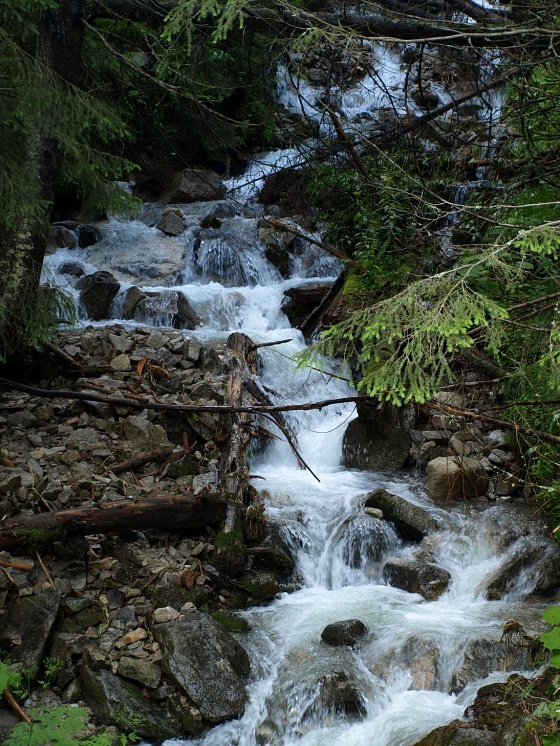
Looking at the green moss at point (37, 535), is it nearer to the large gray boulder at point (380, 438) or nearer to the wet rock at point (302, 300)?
the large gray boulder at point (380, 438)

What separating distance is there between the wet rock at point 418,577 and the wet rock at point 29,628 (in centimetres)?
317

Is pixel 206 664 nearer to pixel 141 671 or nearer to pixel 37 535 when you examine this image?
pixel 141 671

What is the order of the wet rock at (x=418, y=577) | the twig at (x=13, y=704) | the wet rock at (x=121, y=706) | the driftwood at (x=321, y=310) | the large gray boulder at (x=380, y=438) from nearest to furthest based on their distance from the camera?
the twig at (x=13, y=704)
the wet rock at (x=121, y=706)
the wet rock at (x=418, y=577)
the large gray boulder at (x=380, y=438)
the driftwood at (x=321, y=310)

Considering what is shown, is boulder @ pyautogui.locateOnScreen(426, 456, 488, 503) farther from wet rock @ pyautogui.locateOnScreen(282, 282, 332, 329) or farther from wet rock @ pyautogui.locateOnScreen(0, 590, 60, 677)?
wet rock @ pyautogui.locateOnScreen(282, 282, 332, 329)

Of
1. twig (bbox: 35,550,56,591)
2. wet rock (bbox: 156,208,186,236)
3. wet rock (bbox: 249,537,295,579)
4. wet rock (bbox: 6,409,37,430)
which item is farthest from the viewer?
wet rock (bbox: 156,208,186,236)

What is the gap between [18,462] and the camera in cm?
641

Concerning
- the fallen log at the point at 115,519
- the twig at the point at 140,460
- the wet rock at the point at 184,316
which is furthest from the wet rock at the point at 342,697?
the wet rock at the point at 184,316

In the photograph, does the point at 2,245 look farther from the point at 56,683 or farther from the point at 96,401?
the point at 56,683

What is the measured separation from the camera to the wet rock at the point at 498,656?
16.0 ft

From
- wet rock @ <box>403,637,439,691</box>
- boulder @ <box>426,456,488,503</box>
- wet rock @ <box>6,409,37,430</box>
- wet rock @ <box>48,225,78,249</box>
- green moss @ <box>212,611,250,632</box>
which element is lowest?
wet rock @ <box>403,637,439,691</box>

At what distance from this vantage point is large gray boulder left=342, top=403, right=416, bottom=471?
27.8 feet

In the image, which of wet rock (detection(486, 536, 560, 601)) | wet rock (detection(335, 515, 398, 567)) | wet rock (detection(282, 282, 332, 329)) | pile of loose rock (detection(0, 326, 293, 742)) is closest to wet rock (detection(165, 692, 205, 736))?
pile of loose rock (detection(0, 326, 293, 742))

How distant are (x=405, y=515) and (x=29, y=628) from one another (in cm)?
389

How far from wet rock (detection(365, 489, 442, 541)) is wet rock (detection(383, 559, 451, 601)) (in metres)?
0.46
